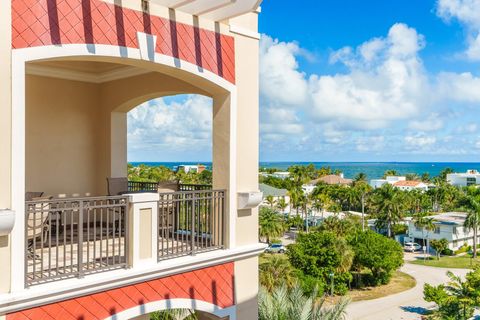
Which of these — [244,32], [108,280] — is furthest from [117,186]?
[244,32]

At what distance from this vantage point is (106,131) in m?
9.62

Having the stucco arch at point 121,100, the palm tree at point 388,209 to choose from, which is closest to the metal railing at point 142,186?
the stucco arch at point 121,100

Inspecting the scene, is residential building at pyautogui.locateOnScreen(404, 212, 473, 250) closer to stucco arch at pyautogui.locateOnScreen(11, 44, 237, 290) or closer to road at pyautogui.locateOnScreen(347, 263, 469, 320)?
road at pyautogui.locateOnScreen(347, 263, 469, 320)

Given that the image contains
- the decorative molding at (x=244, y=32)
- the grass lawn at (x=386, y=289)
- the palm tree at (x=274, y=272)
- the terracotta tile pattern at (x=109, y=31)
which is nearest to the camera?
the terracotta tile pattern at (x=109, y=31)

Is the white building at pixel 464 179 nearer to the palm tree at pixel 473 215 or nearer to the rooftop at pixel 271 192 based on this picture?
the palm tree at pixel 473 215

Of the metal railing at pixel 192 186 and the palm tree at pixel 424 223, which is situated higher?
the metal railing at pixel 192 186

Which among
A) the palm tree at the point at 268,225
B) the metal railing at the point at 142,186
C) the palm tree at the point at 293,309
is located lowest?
the palm tree at the point at 268,225

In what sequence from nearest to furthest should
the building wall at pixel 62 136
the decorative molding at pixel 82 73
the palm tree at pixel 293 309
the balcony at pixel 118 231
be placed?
1. the balcony at pixel 118 231
2. the decorative molding at pixel 82 73
3. the building wall at pixel 62 136
4. the palm tree at pixel 293 309

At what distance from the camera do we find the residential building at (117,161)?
4.94m

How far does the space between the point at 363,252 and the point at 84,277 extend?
121ft

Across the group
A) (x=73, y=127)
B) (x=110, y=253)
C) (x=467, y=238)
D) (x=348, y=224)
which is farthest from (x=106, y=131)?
(x=467, y=238)

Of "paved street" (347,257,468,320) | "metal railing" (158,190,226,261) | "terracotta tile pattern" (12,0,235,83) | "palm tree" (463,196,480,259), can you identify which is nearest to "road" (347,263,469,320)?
"paved street" (347,257,468,320)

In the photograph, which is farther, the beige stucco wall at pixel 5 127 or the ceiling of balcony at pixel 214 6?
the ceiling of balcony at pixel 214 6

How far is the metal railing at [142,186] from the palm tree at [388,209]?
189ft
